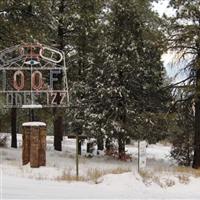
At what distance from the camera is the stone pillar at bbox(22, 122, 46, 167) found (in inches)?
616

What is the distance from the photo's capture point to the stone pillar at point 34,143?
51.4 ft

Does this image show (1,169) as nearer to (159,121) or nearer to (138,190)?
(138,190)

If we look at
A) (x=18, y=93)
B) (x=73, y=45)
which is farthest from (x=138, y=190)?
(x=73, y=45)

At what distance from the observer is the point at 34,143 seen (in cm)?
1575

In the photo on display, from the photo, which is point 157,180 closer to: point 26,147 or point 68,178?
point 68,178

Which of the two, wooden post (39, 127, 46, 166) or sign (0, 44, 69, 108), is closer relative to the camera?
wooden post (39, 127, 46, 166)

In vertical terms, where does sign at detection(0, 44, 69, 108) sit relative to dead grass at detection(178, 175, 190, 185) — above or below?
above

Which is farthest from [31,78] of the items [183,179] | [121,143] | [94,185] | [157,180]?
[121,143]

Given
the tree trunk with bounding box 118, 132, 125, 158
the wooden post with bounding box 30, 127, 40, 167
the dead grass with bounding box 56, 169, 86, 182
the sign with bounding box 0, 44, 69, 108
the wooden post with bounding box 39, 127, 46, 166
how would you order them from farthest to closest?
the tree trunk with bounding box 118, 132, 125, 158 < the sign with bounding box 0, 44, 69, 108 < the wooden post with bounding box 39, 127, 46, 166 < the wooden post with bounding box 30, 127, 40, 167 < the dead grass with bounding box 56, 169, 86, 182

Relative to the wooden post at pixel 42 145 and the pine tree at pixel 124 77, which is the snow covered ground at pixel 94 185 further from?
the pine tree at pixel 124 77

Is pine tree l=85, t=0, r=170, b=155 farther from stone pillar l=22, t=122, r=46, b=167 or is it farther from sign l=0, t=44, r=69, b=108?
stone pillar l=22, t=122, r=46, b=167

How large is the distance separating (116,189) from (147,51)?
43.5 feet

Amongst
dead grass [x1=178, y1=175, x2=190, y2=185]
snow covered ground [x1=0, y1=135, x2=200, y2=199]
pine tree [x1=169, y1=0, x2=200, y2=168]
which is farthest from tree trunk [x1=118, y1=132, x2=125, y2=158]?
dead grass [x1=178, y1=175, x2=190, y2=185]

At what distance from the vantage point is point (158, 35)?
21156 mm
